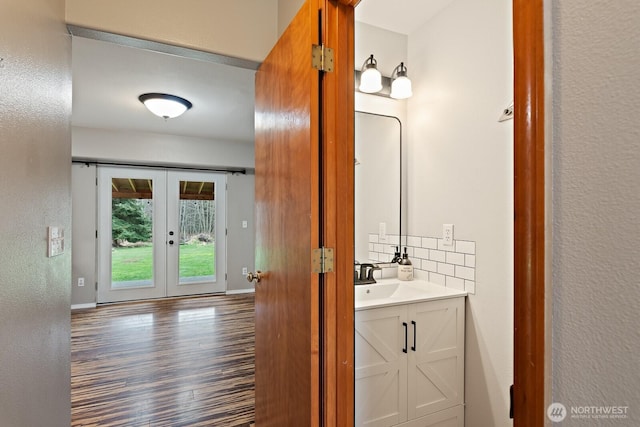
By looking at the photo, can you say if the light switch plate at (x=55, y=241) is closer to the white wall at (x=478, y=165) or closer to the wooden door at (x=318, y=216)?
the wooden door at (x=318, y=216)

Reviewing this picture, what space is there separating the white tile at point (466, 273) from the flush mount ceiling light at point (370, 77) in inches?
52.4

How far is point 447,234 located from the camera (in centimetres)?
204

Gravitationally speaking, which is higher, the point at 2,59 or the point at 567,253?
the point at 2,59

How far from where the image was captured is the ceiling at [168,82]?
85.0 inches

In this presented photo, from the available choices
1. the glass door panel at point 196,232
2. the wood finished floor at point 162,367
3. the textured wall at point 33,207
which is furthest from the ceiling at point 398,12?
the glass door panel at point 196,232

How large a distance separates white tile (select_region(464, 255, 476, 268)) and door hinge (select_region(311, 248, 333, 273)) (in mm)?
1078

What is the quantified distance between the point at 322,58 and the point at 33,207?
1.13m

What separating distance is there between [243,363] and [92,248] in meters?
3.24

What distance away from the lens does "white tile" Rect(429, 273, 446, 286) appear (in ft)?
6.77

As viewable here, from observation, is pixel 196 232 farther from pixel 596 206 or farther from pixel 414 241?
pixel 596 206

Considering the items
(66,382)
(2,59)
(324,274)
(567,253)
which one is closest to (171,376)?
(66,382)

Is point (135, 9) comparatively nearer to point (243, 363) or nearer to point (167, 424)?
point (167, 424)

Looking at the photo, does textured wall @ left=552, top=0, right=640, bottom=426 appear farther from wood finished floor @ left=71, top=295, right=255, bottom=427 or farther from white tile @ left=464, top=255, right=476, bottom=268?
wood finished floor @ left=71, top=295, right=255, bottom=427

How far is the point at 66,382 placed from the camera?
1471 mm
